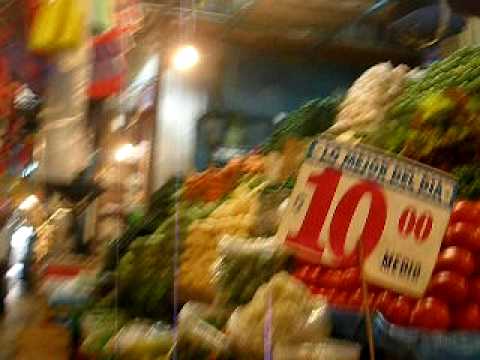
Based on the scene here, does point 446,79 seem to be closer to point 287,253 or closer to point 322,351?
point 287,253

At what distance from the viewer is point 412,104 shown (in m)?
2.76

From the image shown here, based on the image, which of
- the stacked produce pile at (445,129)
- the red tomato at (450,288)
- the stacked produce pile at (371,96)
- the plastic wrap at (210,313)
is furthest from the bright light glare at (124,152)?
the red tomato at (450,288)

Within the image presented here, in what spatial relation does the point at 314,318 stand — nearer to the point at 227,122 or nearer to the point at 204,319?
the point at 204,319

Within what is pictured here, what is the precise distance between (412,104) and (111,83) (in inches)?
55.4

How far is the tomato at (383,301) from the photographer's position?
1968 mm

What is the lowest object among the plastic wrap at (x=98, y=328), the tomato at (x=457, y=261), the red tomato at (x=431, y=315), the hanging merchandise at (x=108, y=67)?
the plastic wrap at (x=98, y=328)

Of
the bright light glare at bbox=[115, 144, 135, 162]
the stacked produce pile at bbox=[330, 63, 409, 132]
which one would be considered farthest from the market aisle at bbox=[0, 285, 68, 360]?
the stacked produce pile at bbox=[330, 63, 409, 132]

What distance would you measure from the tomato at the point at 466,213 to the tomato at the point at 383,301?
309mm

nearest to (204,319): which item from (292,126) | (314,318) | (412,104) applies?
(314,318)

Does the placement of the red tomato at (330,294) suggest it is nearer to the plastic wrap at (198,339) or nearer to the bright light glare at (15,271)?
the plastic wrap at (198,339)

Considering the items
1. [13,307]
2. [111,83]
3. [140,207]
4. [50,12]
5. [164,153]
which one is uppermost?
[50,12]

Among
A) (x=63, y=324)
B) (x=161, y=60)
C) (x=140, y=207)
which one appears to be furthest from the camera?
(x=140, y=207)

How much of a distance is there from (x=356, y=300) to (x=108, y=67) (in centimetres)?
180

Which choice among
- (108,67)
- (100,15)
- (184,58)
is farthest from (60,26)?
(184,58)
